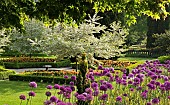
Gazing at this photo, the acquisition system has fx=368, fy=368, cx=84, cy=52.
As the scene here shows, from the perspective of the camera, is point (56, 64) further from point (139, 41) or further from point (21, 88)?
point (139, 41)

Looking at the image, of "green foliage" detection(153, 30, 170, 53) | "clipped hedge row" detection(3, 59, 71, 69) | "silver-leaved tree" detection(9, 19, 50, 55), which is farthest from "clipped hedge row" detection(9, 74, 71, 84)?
"green foliage" detection(153, 30, 170, 53)

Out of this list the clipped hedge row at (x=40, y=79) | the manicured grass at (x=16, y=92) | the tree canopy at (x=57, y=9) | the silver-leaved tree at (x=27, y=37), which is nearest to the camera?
the tree canopy at (x=57, y=9)

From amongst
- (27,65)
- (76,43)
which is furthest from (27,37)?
(76,43)

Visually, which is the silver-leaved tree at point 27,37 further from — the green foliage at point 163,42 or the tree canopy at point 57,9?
the tree canopy at point 57,9

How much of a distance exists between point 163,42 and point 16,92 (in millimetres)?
25125

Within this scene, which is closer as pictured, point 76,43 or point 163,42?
point 76,43

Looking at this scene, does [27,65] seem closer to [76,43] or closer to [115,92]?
[76,43]

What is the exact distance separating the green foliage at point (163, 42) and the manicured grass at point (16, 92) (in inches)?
861

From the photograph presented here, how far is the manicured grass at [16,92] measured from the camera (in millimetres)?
10416

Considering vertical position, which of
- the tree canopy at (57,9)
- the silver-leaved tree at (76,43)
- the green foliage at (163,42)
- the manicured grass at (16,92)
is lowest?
the manicured grass at (16,92)

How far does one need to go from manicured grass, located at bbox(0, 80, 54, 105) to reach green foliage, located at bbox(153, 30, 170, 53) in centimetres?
2187

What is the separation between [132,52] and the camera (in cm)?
4088

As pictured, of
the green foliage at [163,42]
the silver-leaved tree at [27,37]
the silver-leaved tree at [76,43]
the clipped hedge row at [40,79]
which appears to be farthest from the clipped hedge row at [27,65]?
the green foliage at [163,42]

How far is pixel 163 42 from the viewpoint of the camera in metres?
35.2
